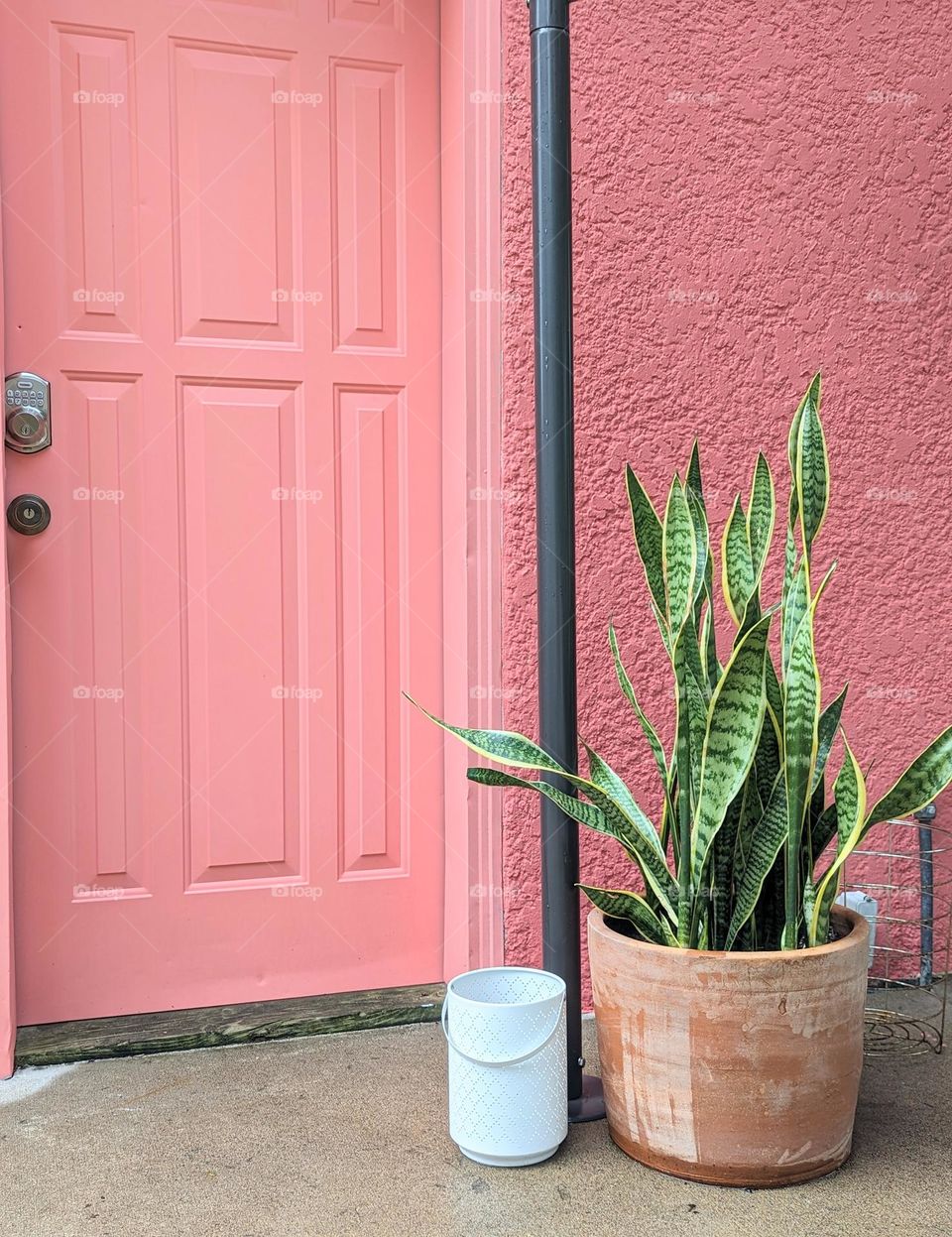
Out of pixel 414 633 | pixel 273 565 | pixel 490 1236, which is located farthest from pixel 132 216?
pixel 490 1236

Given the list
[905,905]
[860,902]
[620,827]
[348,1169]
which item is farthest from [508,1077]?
[905,905]

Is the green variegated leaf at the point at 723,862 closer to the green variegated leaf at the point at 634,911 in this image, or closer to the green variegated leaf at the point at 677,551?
the green variegated leaf at the point at 634,911

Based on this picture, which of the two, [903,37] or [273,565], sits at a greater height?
[903,37]

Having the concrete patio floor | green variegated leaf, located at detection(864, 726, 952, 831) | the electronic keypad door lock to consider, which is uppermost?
the electronic keypad door lock

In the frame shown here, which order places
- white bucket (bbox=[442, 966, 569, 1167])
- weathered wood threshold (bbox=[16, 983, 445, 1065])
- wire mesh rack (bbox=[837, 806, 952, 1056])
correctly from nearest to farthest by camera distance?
white bucket (bbox=[442, 966, 569, 1167]), weathered wood threshold (bbox=[16, 983, 445, 1065]), wire mesh rack (bbox=[837, 806, 952, 1056])

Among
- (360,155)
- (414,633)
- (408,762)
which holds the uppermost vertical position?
(360,155)

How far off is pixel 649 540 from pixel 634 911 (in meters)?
0.57

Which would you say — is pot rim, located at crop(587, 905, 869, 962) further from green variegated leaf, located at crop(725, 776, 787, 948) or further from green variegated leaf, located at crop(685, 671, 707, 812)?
green variegated leaf, located at crop(685, 671, 707, 812)

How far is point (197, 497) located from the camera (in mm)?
2162

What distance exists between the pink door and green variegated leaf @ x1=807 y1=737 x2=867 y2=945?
3.02 ft

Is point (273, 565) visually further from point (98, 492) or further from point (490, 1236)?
point (490, 1236)

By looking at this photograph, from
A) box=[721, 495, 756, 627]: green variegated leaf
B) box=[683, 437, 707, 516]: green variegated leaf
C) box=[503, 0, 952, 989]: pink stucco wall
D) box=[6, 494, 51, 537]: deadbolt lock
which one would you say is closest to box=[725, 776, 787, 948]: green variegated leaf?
box=[721, 495, 756, 627]: green variegated leaf

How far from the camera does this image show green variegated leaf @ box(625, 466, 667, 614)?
5.63 feet

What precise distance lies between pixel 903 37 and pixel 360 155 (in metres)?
1.18
